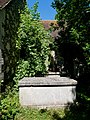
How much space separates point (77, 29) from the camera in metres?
14.2

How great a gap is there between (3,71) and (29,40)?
93.2 inches

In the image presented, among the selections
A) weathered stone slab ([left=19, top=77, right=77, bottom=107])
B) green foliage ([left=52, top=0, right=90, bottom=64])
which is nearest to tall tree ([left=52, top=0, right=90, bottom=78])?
green foliage ([left=52, top=0, right=90, bottom=64])

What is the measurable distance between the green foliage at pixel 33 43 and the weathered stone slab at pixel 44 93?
3429 millimetres

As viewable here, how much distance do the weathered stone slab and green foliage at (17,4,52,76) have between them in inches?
135

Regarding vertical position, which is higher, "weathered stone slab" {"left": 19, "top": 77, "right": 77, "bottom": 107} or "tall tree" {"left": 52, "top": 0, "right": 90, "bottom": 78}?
"tall tree" {"left": 52, "top": 0, "right": 90, "bottom": 78}

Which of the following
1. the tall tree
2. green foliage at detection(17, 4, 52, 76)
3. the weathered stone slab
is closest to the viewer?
the weathered stone slab

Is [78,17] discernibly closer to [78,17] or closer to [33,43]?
[78,17]

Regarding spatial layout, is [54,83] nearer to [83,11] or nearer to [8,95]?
[8,95]

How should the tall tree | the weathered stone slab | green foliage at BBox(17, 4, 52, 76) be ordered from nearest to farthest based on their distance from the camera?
the weathered stone slab
the tall tree
green foliage at BBox(17, 4, 52, 76)

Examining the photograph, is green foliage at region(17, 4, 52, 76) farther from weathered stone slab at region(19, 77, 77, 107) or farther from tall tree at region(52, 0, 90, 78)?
weathered stone slab at region(19, 77, 77, 107)

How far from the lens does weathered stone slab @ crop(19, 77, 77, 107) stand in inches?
475

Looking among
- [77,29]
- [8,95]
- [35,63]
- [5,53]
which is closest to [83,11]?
[77,29]

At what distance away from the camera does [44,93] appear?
12086 mm

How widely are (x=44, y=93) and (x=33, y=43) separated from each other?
4.37 metres
